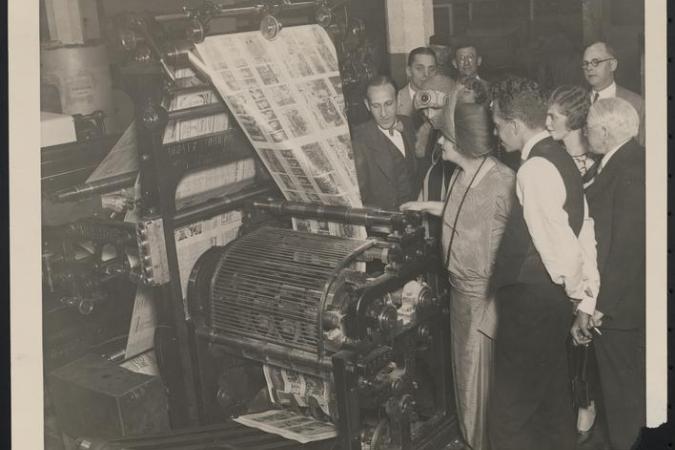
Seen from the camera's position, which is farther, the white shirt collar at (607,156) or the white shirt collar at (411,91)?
the white shirt collar at (411,91)

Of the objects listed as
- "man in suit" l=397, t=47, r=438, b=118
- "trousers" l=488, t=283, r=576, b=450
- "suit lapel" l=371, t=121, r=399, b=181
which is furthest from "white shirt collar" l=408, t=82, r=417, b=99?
"trousers" l=488, t=283, r=576, b=450

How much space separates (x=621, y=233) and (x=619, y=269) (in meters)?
0.08

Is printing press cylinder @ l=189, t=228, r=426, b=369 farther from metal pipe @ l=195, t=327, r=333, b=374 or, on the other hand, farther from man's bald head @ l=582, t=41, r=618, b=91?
man's bald head @ l=582, t=41, r=618, b=91

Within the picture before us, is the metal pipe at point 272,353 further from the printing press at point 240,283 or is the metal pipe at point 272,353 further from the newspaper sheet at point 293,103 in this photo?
the newspaper sheet at point 293,103

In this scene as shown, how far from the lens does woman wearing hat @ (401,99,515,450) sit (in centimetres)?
185

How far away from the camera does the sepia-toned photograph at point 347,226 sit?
1812mm

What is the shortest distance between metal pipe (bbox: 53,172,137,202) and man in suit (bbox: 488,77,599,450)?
88cm

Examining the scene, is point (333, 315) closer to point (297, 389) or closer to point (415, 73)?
point (297, 389)

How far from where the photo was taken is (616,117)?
1.79 m

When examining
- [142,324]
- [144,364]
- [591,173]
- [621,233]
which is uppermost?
[591,173]

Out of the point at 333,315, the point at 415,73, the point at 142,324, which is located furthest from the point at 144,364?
the point at 415,73

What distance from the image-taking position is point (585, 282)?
184cm

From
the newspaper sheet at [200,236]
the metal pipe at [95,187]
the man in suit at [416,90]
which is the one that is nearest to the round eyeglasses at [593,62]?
the man in suit at [416,90]

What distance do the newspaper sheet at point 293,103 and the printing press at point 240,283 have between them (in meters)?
0.03
